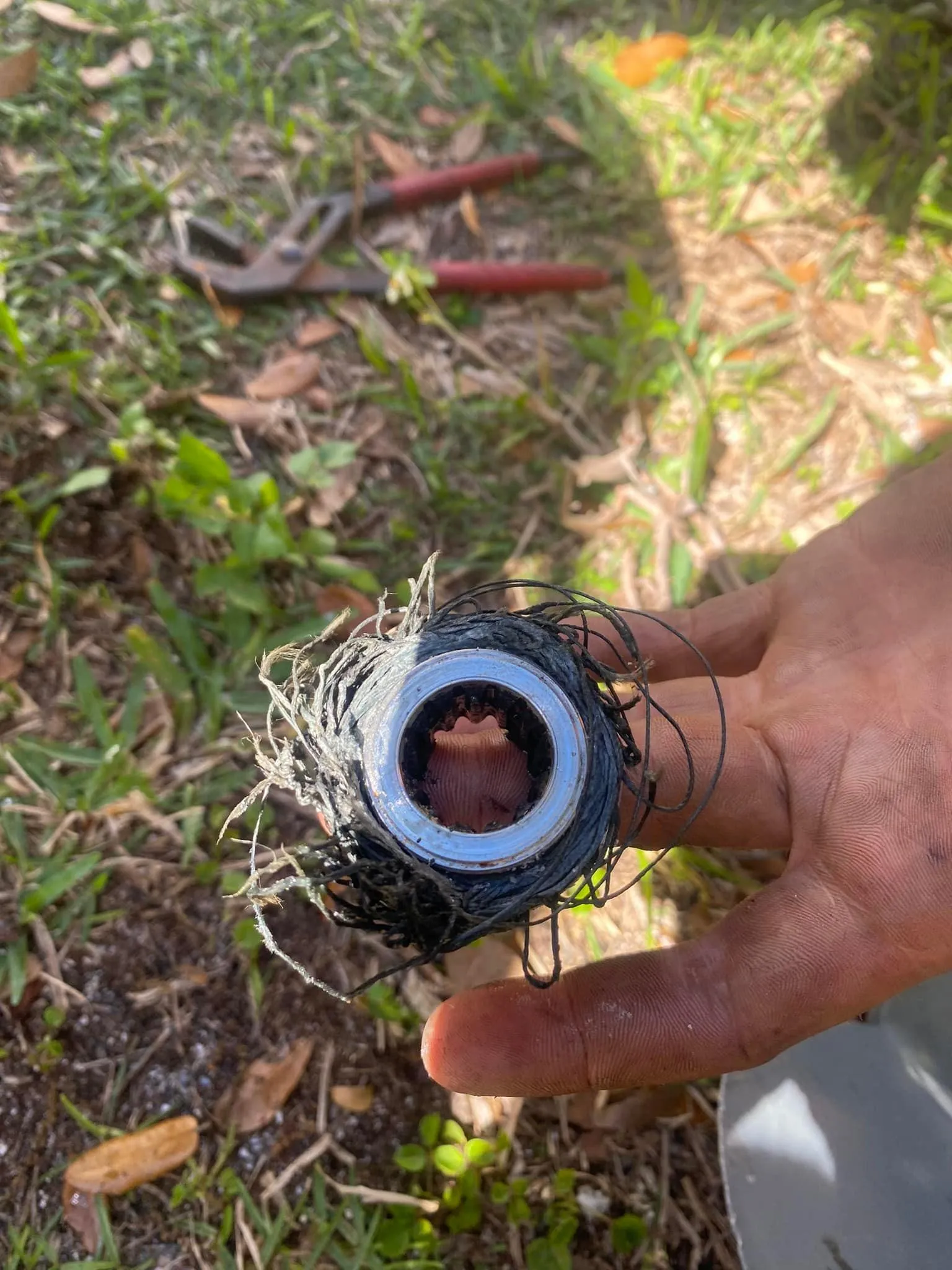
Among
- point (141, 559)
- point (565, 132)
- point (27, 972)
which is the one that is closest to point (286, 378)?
point (141, 559)

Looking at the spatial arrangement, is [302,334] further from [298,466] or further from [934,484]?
[934,484]

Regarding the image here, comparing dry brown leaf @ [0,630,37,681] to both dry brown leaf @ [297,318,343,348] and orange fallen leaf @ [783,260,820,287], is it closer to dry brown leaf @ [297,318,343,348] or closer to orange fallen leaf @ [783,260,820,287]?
dry brown leaf @ [297,318,343,348]

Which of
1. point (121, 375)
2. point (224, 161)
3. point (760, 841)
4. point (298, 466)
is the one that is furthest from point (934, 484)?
point (224, 161)

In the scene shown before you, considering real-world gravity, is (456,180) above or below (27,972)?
above

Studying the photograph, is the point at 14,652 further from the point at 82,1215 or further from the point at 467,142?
the point at 467,142

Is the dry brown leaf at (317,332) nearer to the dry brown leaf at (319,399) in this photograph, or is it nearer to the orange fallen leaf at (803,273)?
the dry brown leaf at (319,399)

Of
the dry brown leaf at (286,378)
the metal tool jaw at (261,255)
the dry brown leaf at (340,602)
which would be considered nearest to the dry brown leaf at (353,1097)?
the dry brown leaf at (340,602)

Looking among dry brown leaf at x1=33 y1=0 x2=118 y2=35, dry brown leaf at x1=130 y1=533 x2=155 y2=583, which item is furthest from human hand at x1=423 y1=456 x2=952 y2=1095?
dry brown leaf at x1=33 y1=0 x2=118 y2=35
